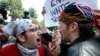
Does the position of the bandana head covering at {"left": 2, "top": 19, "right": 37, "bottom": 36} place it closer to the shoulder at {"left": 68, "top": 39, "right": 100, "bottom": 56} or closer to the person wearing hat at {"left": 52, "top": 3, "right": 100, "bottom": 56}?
the person wearing hat at {"left": 52, "top": 3, "right": 100, "bottom": 56}

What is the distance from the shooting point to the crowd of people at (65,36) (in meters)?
3.43

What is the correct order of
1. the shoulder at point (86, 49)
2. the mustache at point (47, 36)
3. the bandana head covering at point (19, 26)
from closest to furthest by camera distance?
the shoulder at point (86, 49), the bandana head covering at point (19, 26), the mustache at point (47, 36)

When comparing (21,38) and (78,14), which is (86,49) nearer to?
(78,14)

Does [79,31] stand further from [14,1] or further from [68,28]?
[14,1]

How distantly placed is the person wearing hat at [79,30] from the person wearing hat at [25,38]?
1745 millimetres

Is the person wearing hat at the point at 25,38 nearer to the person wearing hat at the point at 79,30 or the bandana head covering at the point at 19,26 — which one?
the bandana head covering at the point at 19,26

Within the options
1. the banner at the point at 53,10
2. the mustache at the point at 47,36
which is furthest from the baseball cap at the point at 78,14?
the mustache at the point at 47,36

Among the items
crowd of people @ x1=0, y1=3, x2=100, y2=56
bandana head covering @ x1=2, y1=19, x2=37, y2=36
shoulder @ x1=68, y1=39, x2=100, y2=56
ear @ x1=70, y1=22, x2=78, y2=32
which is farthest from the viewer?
bandana head covering @ x1=2, y1=19, x2=37, y2=36

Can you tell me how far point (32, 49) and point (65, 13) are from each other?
1886mm

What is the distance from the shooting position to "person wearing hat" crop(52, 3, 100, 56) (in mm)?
3324

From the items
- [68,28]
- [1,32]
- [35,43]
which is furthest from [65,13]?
[1,32]

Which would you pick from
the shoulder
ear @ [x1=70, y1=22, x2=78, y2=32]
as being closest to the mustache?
ear @ [x1=70, y1=22, x2=78, y2=32]

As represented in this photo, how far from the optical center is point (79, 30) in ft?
11.7

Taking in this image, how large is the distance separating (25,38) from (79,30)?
2105mm
